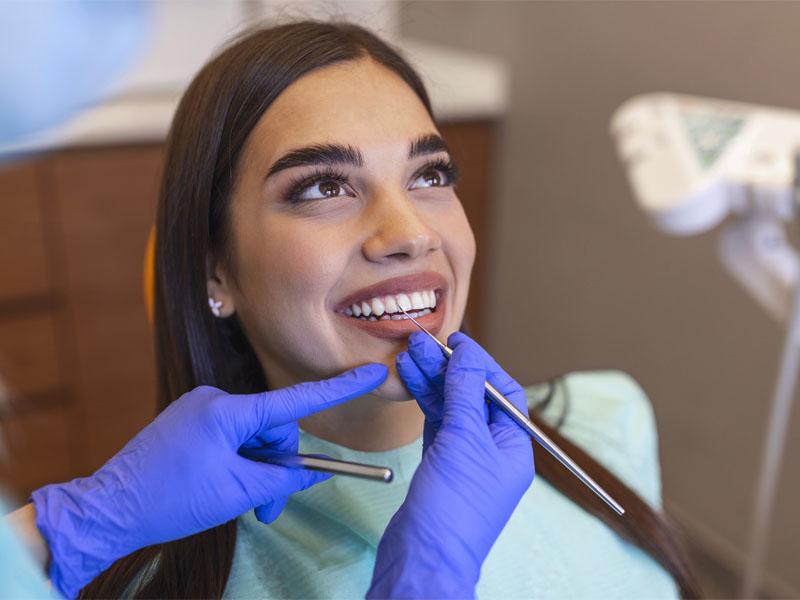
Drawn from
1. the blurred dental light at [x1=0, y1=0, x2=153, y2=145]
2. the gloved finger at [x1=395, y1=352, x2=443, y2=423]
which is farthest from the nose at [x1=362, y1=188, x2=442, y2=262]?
the blurred dental light at [x1=0, y1=0, x2=153, y2=145]

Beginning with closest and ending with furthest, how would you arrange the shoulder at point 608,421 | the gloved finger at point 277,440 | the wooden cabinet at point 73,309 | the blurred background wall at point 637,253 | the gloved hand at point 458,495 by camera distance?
the gloved hand at point 458,495
the gloved finger at point 277,440
the shoulder at point 608,421
the blurred background wall at point 637,253
the wooden cabinet at point 73,309

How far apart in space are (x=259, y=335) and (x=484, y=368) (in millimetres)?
287

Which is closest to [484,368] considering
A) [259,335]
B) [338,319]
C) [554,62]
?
[338,319]

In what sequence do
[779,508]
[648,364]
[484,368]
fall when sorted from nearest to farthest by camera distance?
1. [484,368]
2. [779,508]
3. [648,364]

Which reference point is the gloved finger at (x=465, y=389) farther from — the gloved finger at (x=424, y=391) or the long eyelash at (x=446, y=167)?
the long eyelash at (x=446, y=167)

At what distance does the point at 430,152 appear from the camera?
3.14ft

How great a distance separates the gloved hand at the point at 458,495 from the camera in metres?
0.69

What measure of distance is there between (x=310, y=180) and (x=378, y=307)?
0.49ft

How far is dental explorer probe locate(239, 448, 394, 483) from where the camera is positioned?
703 millimetres

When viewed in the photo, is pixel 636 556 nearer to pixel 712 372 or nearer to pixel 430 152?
pixel 430 152

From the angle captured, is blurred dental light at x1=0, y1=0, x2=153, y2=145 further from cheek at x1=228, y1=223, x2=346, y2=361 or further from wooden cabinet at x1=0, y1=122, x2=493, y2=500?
wooden cabinet at x1=0, y1=122, x2=493, y2=500

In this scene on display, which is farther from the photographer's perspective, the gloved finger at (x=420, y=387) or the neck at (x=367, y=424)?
the neck at (x=367, y=424)

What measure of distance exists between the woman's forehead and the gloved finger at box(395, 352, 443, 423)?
0.75 ft

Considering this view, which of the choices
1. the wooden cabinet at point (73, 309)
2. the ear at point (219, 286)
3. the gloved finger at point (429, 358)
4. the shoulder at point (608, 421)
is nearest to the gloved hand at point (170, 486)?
the gloved finger at point (429, 358)
